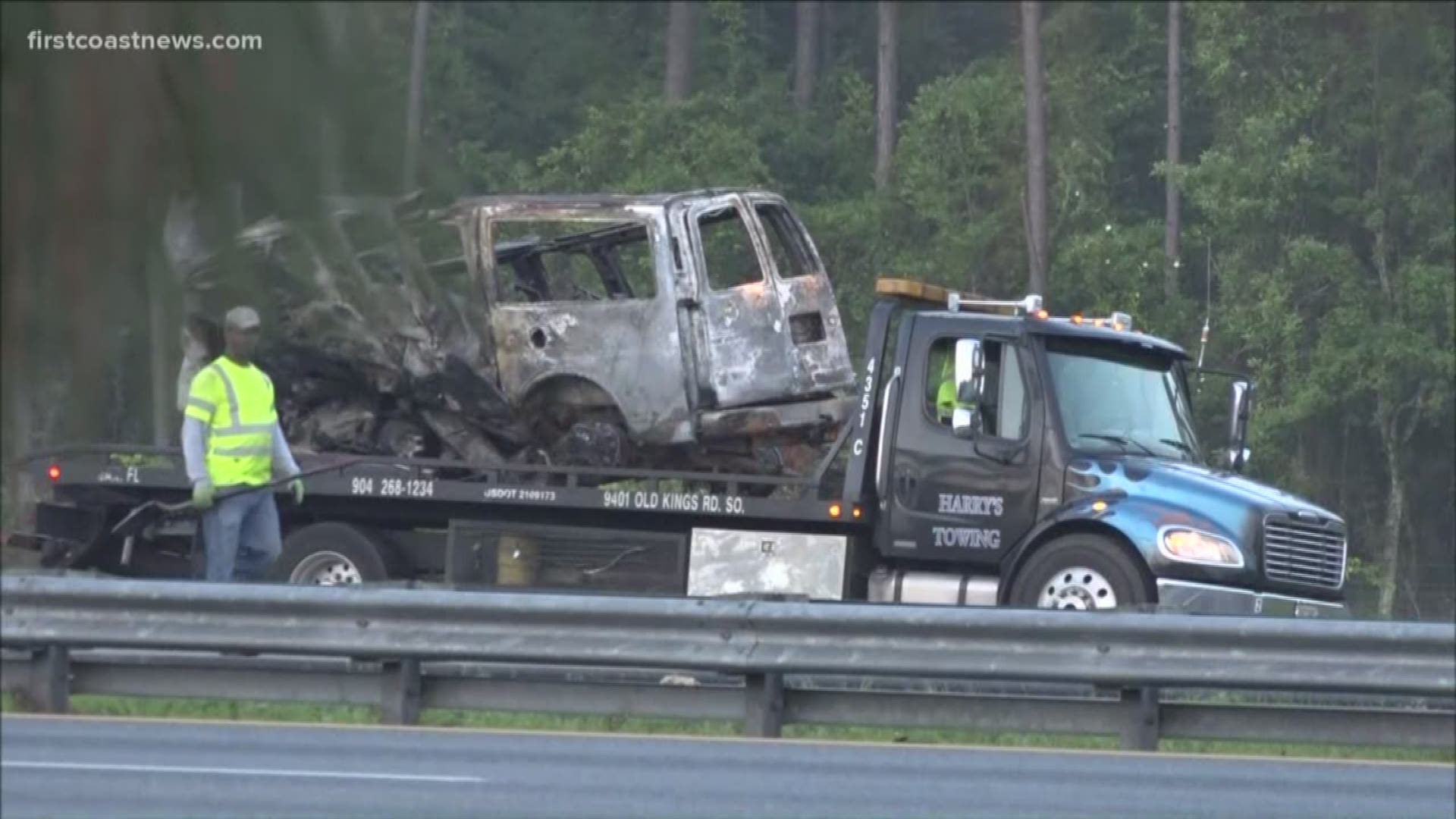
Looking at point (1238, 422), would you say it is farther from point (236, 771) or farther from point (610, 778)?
point (236, 771)

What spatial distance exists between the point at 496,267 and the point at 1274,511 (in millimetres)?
11531

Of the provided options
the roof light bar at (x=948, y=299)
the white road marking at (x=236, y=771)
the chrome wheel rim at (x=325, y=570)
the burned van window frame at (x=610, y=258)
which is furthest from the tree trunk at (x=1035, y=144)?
the white road marking at (x=236, y=771)

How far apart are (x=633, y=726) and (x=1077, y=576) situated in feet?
10.7

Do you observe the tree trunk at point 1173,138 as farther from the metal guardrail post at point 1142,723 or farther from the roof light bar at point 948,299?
the metal guardrail post at point 1142,723

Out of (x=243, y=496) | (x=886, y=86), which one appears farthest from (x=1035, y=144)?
(x=243, y=496)

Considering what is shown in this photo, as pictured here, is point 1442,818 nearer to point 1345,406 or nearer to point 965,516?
point 965,516

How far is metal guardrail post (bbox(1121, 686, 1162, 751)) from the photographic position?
1007 centimetres

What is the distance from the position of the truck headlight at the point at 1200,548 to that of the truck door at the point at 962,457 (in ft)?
2.77

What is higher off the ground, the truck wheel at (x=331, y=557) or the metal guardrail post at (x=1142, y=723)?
the truck wheel at (x=331, y=557)

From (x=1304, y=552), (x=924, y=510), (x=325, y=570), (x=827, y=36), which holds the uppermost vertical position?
(x=827, y=36)

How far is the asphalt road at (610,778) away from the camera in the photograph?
8195mm

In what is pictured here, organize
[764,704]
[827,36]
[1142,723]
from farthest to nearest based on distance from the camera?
[827,36] → [764,704] → [1142,723]

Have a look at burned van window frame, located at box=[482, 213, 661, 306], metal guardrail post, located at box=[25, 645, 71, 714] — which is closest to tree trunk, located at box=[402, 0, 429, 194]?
metal guardrail post, located at box=[25, 645, 71, 714]

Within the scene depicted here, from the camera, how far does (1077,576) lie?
12984mm
